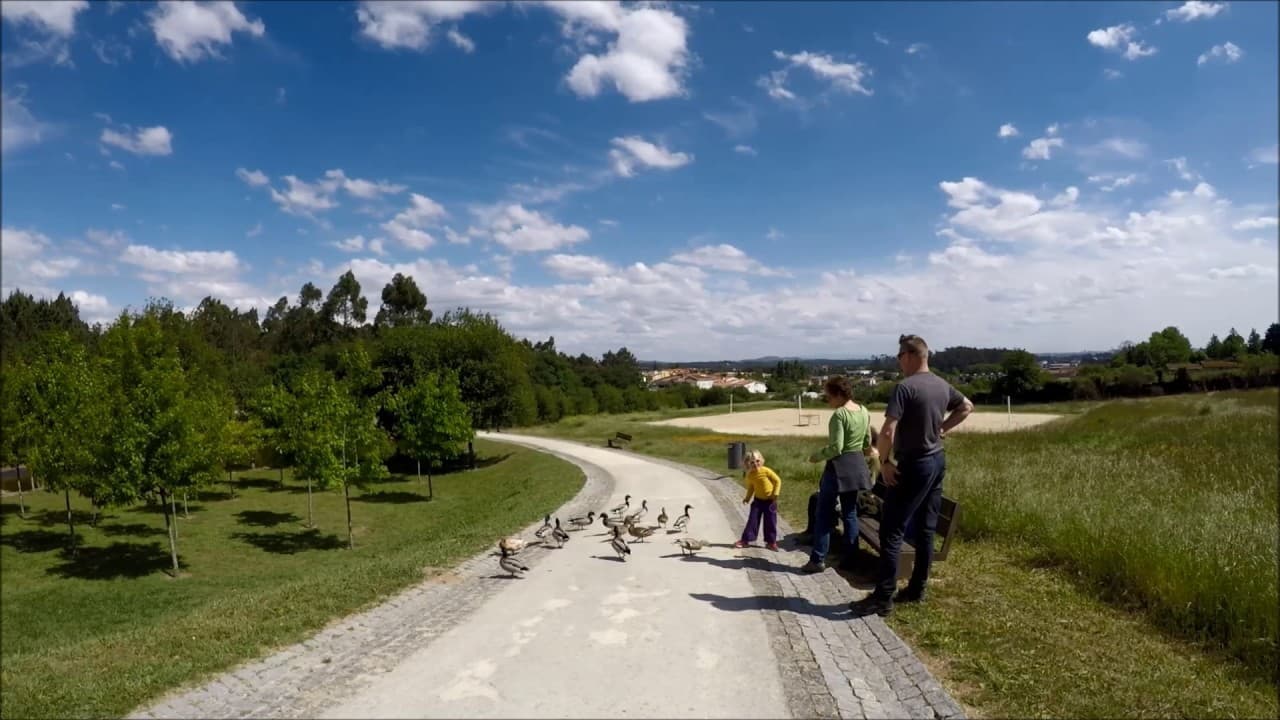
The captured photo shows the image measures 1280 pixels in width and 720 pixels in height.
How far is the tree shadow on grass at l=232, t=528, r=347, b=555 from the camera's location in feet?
70.5

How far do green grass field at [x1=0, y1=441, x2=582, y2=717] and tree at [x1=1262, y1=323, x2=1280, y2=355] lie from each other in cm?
873

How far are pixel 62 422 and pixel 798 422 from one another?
4151 centimetres

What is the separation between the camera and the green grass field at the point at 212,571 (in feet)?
20.0

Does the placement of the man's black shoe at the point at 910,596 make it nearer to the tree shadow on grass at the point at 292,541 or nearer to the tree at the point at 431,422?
the tree shadow on grass at the point at 292,541

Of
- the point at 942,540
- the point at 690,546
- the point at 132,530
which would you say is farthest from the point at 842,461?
the point at 132,530

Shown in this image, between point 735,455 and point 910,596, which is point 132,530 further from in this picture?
point 910,596

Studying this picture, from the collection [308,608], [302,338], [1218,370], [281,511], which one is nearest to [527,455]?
[281,511]

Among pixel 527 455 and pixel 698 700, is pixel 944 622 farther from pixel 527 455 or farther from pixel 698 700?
pixel 527 455

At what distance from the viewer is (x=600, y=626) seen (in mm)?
6332

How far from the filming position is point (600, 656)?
5578mm

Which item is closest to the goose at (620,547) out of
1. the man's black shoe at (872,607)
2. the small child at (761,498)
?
the small child at (761,498)

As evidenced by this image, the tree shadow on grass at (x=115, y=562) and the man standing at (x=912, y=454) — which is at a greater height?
the man standing at (x=912, y=454)

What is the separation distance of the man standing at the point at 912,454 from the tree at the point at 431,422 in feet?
80.3

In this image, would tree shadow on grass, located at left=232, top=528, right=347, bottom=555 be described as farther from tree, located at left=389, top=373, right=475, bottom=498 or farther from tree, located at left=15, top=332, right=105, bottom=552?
tree, located at left=389, top=373, right=475, bottom=498
